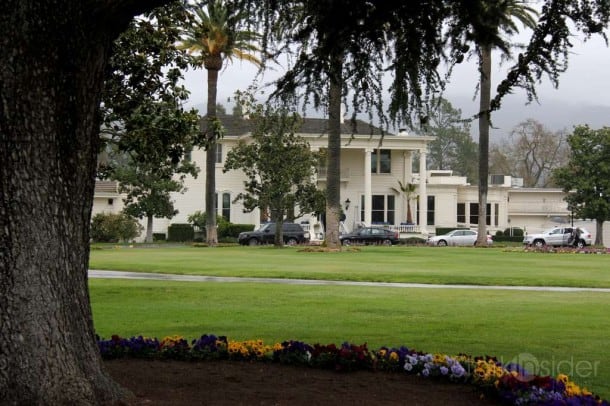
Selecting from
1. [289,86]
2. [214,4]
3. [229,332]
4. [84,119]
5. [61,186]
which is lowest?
[229,332]

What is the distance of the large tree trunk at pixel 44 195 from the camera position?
5867 millimetres

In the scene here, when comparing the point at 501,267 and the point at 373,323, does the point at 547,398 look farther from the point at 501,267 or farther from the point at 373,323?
the point at 501,267

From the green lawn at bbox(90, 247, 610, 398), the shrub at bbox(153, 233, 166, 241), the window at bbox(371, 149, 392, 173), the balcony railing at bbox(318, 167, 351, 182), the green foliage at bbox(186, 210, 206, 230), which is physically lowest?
the green lawn at bbox(90, 247, 610, 398)

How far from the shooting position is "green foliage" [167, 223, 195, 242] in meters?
57.2

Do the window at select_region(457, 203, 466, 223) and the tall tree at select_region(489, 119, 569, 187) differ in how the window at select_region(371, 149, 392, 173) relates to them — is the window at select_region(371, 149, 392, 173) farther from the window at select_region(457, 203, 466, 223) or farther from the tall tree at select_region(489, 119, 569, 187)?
the tall tree at select_region(489, 119, 569, 187)

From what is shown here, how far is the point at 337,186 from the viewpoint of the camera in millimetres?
40062

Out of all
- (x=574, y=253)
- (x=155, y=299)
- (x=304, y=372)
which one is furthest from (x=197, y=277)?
(x=574, y=253)

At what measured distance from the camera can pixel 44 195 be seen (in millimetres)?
5980

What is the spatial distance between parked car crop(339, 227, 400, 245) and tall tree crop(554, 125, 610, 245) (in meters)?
15.7

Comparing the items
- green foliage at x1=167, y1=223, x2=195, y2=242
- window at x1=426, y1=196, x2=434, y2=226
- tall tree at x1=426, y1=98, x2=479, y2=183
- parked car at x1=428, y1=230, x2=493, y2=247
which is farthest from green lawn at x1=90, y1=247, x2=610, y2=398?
tall tree at x1=426, y1=98, x2=479, y2=183

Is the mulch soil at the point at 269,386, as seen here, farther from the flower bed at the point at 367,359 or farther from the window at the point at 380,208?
the window at the point at 380,208

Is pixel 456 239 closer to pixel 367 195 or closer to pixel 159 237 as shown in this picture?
pixel 367 195

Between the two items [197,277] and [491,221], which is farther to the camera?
[491,221]

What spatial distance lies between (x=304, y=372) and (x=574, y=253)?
37233mm
